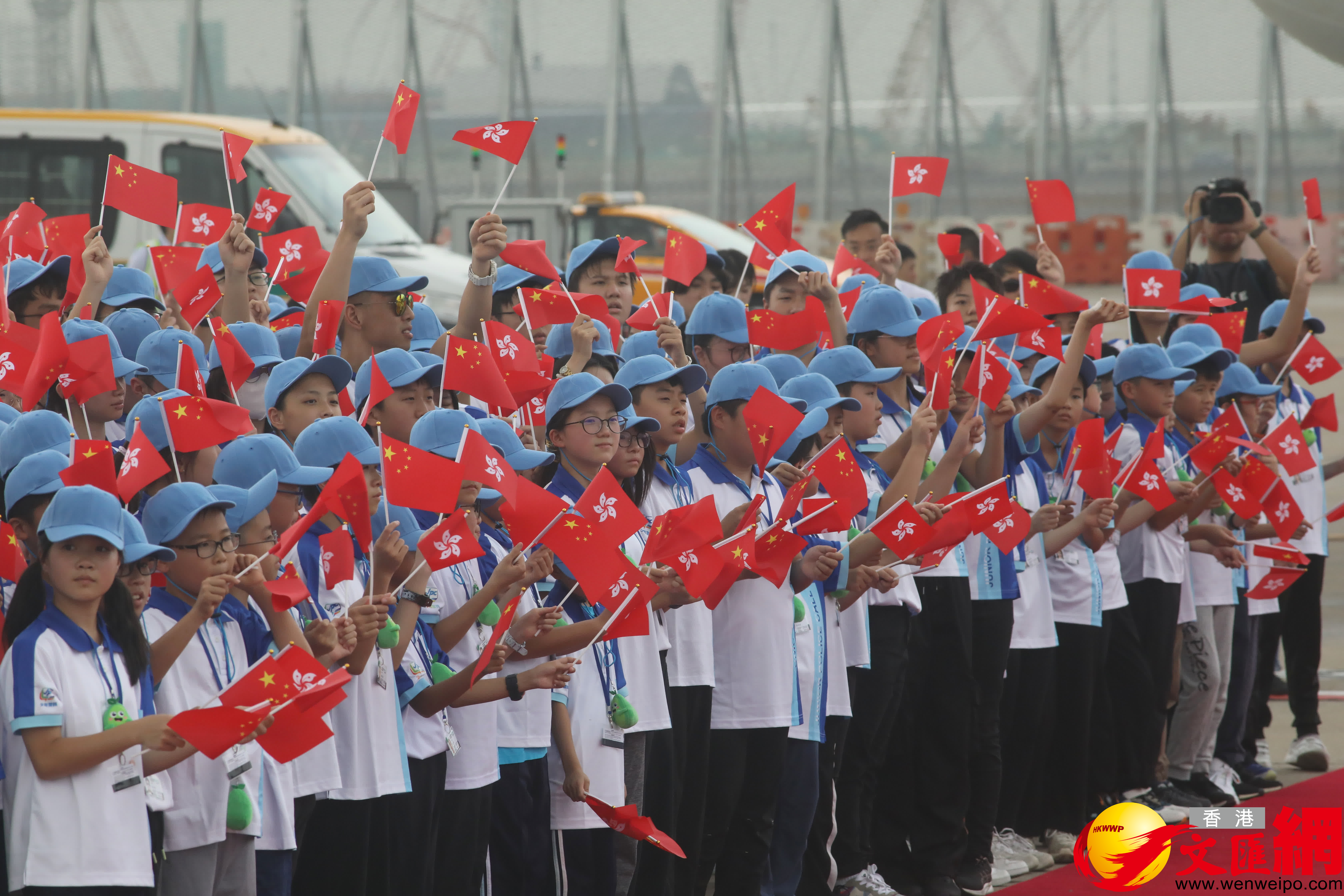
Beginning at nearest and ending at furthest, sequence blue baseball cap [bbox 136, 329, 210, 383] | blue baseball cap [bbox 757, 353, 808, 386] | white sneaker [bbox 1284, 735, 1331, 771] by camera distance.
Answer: blue baseball cap [bbox 136, 329, 210, 383], blue baseball cap [bbox 757, 353, 808, 386], white sneaker [bbox 1284, 735, 1331, 771]

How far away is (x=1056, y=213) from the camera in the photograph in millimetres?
6871

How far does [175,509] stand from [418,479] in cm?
52

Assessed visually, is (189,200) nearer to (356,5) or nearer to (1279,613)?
(1279,613)

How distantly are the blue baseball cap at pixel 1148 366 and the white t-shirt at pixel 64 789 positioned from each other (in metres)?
4.36

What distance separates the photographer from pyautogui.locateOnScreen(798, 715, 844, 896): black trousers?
5180mm

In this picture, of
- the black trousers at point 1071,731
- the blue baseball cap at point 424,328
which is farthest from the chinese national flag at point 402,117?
the black trousers at point 1071,731

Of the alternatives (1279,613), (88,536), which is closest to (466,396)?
(88,536)

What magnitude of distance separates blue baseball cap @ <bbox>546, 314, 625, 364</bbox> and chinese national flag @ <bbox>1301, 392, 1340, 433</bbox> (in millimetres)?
3342

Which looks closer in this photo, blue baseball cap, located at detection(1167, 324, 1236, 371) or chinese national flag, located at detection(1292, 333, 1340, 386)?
blue baseball cap, located at detection(1167, 324, 1236, 371)

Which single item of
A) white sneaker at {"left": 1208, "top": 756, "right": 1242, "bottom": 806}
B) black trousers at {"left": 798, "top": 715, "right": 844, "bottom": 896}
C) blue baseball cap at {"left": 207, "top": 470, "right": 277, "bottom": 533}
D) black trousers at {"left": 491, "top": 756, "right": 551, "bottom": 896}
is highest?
blue baseball cap at {"left": 207, "top": 470, "right": 277, "bottom": 533}

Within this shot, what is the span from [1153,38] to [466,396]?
1790 centimetres

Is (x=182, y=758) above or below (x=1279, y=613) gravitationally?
above

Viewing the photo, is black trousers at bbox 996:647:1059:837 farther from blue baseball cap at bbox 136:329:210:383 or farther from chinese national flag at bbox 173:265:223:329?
chinese national flag at bbox 173:265:223:329

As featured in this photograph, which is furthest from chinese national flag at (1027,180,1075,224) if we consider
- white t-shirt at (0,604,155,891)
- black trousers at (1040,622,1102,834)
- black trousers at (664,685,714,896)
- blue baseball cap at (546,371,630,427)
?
white t-shirt at (0,604,155,891)
